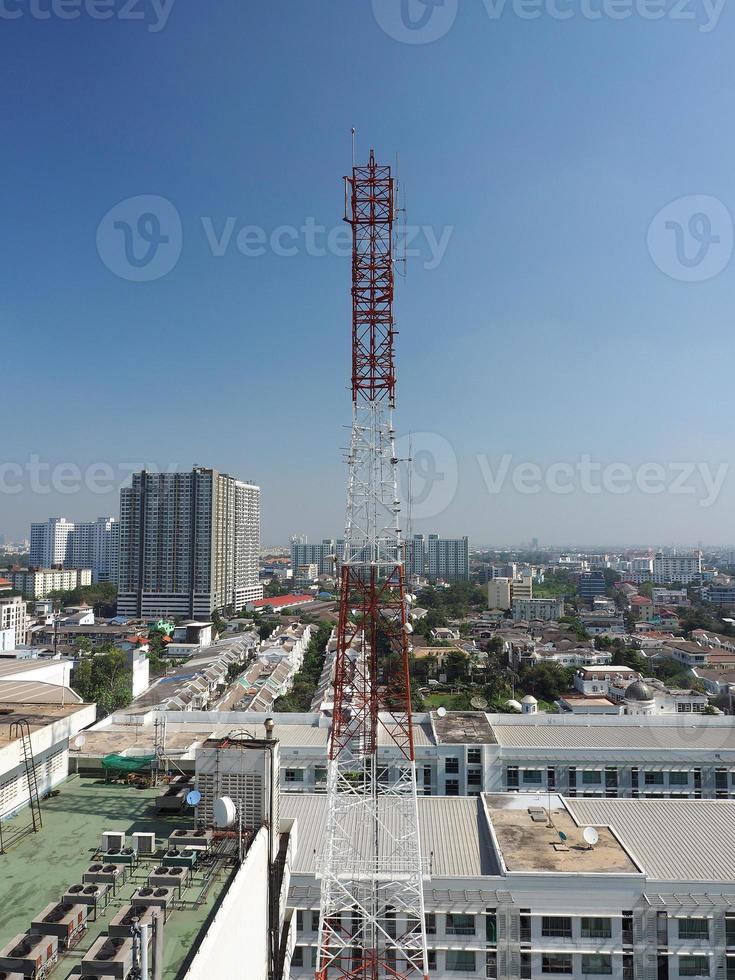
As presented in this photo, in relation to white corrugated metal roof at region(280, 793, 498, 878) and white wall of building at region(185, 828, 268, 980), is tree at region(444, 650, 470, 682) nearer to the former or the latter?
white corrugated metal roof at region(280, 793, 498, 878)

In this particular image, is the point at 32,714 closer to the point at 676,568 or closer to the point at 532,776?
the point at 532,776

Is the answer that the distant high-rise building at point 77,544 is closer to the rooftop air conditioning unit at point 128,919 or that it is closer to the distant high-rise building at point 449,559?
the distant high-rise building at point 449,559

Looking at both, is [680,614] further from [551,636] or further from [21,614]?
[21,614]

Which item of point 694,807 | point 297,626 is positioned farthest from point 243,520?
point 694,807

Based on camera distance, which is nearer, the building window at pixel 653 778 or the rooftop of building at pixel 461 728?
the building window at pixel 653 778

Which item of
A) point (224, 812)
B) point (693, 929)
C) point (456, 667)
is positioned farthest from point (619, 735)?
point (456, 667)

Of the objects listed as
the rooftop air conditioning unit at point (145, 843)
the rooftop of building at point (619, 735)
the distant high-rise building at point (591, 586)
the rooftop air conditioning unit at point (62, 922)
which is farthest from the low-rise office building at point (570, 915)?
the distant high-rise building at point (591, 586)
